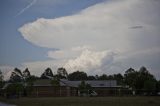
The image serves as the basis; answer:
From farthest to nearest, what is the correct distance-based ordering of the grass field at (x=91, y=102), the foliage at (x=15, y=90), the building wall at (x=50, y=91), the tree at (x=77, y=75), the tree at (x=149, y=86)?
the tree at (x=77, y=75) → the building wall at (x=50, y=91) → the tree at (x=149, y=86) → the foliage at (x=15, y=90) → the grass field at (x=91, y=102)

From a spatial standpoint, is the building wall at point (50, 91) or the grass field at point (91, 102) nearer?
the grass field at point (91, 102)

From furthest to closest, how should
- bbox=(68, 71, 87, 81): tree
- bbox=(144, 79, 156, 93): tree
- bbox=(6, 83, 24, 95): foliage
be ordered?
bbox=(68, 71, 87, 81): tree
bbox=(144, 79, 156, 93): tree
bbox=(6, 83, 24, 95): foliage

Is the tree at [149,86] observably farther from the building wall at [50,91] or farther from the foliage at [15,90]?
the foliage at [15,90]

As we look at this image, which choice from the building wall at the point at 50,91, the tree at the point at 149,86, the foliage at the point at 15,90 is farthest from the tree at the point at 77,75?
the foliage at the point at 15,90

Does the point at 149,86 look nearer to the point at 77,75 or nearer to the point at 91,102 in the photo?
the point at 91,102

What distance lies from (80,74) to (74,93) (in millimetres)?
65885

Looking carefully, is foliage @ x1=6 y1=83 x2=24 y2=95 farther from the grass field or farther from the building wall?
the grass field

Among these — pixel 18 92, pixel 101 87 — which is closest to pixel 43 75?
pixel 101 87

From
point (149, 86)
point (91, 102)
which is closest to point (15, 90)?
point (149, 86)

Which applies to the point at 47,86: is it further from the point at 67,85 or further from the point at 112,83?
the point at 112,83

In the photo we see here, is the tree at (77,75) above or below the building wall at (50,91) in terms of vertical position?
above

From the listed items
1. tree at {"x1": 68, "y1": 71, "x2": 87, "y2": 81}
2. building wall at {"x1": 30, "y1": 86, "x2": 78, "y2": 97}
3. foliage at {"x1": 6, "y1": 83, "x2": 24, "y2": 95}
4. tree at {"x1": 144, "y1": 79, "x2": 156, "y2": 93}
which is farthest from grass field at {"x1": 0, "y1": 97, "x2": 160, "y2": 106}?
tree at {"x1": 68, "y1": 71, "x2": 87, "y2": 81}

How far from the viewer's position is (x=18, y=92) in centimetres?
9744

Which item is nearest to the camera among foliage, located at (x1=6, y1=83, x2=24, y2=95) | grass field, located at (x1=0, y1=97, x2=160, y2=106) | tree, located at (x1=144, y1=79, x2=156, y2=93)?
grass field, located at (x1=0, y1=97, x2=160, y2=106)
